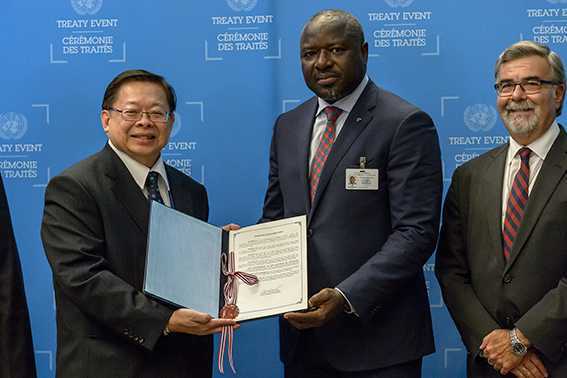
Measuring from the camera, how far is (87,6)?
3885 mm

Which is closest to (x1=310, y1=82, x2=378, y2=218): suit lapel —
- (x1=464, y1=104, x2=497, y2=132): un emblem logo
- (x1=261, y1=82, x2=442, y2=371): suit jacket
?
(x1=261, y1=82, x2=442, y2=371): suit jacket

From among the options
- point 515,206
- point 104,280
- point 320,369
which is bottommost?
point 320,369

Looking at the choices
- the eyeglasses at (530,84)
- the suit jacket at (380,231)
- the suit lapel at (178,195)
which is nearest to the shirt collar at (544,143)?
the eyeglasses at (530,84)

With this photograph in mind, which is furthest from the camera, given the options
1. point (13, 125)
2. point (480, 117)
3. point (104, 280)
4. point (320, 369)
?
point (13, 125)

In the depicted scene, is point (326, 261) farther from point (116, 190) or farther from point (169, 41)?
point (169, 41)

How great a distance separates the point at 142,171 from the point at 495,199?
4.38ft

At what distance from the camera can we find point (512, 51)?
9.77 ft

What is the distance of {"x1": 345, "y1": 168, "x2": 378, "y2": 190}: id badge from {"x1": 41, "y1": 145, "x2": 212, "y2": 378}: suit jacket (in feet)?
2.50

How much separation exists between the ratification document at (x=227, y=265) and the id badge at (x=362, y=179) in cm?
25

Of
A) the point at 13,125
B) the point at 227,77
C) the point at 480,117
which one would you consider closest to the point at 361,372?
the point at 480,117

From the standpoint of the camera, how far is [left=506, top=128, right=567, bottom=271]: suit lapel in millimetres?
2783

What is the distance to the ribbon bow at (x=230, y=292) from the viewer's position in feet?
9.04

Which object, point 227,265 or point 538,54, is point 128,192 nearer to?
point 227,265

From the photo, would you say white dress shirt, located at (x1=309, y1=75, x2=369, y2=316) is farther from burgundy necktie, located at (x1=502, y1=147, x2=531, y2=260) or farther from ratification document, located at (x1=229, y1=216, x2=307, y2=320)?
burgundy necktie, located at (x1=502, y1=147, x2=531, y2=260)
